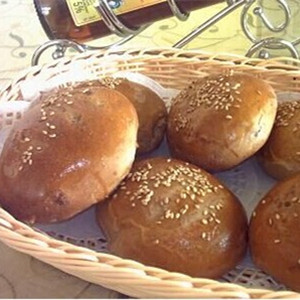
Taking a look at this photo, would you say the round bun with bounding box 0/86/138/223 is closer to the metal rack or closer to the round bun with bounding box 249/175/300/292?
the round bun with bounding box 249/175/300/292

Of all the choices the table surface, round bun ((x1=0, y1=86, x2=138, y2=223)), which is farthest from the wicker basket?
the table surface

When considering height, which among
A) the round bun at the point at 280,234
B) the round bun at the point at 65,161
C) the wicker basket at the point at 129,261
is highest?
the round bun at the point at 65,161

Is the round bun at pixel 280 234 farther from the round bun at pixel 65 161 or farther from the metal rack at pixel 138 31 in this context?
the metal rack at pixel 138 31

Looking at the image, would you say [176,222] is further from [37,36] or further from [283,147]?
[37,36]

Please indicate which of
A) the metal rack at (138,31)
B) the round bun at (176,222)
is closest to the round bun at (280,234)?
the round bun at (176,222)

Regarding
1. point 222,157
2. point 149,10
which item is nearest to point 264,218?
point 222,157

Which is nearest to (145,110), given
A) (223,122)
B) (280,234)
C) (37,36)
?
(223,122)
